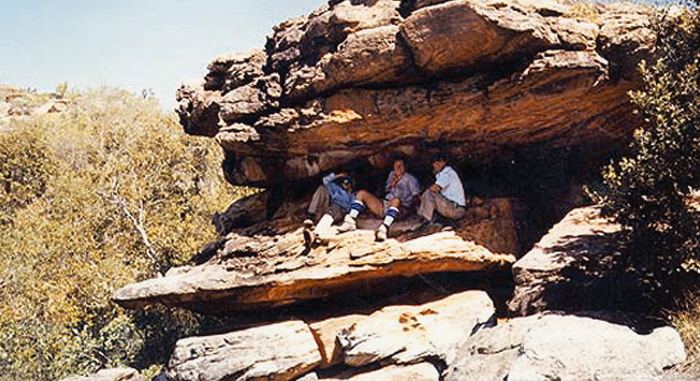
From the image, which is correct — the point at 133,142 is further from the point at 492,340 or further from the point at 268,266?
the point at 492,340

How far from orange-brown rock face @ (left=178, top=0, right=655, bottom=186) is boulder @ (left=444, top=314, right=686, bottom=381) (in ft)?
15.6

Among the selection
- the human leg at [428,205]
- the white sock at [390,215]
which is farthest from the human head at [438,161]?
the white sock at [390,215]

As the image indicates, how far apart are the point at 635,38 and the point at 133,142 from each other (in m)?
21.7

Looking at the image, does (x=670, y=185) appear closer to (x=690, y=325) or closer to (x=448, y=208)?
(x=690, y=325)

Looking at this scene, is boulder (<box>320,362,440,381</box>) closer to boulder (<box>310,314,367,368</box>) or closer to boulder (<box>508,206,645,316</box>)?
boulder (<box>310,314,367,368</box>)

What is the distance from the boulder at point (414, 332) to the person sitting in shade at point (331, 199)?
2.41 meters

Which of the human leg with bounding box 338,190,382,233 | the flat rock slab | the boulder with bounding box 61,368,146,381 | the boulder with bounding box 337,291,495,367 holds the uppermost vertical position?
the human leg with bounding box 338,190,382,233

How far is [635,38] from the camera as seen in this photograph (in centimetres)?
972

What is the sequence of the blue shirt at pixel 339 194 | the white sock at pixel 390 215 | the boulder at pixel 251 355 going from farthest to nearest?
the blue shirt at pixel 339 194
the white sock at pixel 390 215
the boulder at pixel 251 355

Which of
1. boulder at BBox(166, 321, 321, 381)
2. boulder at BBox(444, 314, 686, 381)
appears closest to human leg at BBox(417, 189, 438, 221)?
boulder at BBox(166, 321, 321, 381)

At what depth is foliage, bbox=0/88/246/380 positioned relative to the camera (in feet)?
57.8

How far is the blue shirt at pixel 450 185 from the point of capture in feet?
36.1

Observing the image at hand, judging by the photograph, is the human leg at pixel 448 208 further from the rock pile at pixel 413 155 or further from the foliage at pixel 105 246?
the foliage at pixel 105 246

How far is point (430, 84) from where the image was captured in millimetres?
11086
